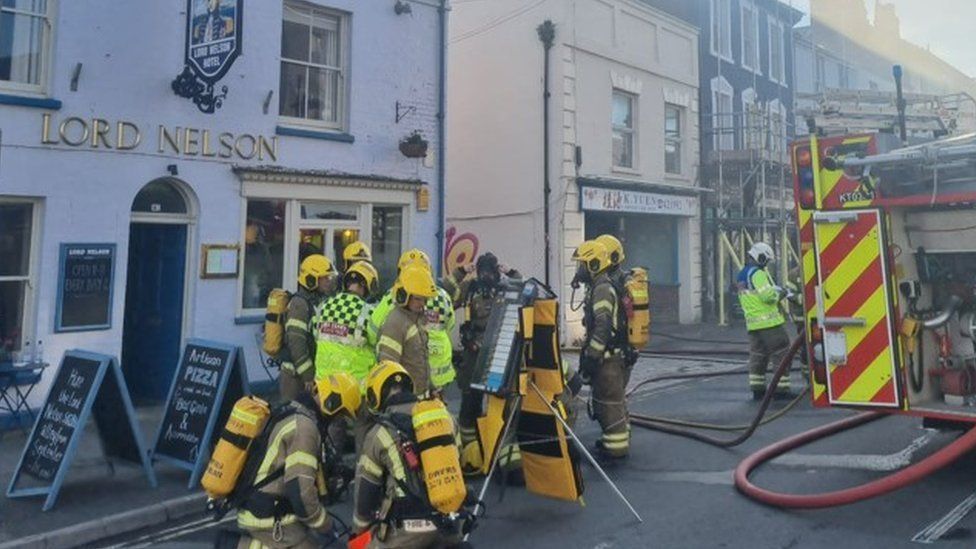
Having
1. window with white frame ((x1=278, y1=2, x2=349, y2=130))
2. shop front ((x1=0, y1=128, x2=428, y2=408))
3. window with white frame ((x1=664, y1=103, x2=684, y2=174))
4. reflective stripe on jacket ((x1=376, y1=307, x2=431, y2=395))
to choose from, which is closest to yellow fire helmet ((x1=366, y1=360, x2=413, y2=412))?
reflective stripe on jacket ((x1=376, y1=307, x2=431, y2=395))

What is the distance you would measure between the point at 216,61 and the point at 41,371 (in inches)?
156

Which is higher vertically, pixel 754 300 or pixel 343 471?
pixel 754 300

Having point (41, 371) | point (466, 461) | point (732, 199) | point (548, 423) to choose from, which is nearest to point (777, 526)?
point (548, 423)

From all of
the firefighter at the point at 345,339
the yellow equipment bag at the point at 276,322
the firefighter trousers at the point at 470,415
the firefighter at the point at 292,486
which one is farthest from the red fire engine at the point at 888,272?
the yellow equipment bag at the point at 276,322

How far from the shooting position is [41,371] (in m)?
8.20

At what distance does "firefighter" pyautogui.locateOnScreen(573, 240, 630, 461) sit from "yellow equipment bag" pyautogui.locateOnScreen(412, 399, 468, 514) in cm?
356

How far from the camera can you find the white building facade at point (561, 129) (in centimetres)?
1544

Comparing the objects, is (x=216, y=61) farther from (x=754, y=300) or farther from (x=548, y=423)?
(x=754, y=300)

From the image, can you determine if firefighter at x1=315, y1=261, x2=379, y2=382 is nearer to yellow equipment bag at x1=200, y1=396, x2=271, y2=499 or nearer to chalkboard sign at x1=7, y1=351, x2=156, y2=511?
chalkboard sign at x1=7, y1=351, x2=156, y2=511

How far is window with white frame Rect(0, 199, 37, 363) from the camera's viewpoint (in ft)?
27.0

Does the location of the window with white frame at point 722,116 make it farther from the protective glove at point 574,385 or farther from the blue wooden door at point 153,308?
the protective glove at point 574,385

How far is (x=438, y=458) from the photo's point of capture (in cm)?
336

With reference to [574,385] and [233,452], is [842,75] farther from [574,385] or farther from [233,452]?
[233,452]

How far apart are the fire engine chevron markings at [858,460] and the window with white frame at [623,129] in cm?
1074
